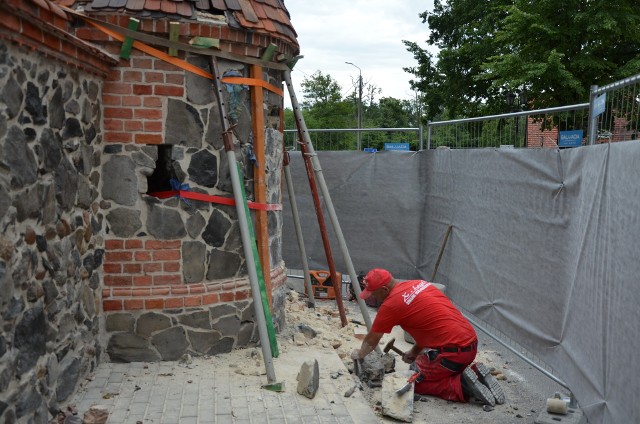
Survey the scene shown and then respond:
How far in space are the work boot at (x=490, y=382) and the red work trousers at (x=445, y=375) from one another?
0.12m

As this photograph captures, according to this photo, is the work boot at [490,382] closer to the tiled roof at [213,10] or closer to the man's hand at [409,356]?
the man's hand at [409,356]

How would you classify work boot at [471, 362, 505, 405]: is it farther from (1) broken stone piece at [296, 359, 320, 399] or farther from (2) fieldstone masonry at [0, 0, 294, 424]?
(2) fieldstone masonry at [0, 0, 294, 424]

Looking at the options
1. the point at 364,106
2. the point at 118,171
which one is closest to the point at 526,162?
the point at 118,171

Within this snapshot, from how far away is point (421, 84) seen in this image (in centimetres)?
2677

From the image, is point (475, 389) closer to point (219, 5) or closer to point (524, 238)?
point (524, 238)

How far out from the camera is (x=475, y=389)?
6.27 metres

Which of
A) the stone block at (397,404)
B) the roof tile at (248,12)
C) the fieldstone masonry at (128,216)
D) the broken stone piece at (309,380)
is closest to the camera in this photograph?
the fieldstone masonry at (128,216)

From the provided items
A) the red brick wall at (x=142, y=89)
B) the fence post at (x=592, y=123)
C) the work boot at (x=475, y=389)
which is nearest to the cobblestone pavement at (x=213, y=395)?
the work boot at (x=475, y=389)

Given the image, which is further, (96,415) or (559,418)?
(559,418)

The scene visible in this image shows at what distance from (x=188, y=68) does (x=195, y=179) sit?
1060 millimetres

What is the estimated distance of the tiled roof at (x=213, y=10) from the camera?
20.1 feet

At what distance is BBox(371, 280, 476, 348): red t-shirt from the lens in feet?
20.9

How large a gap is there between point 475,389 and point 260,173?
3.01m

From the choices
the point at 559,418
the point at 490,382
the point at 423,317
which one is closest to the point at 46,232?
the point at 423,317
